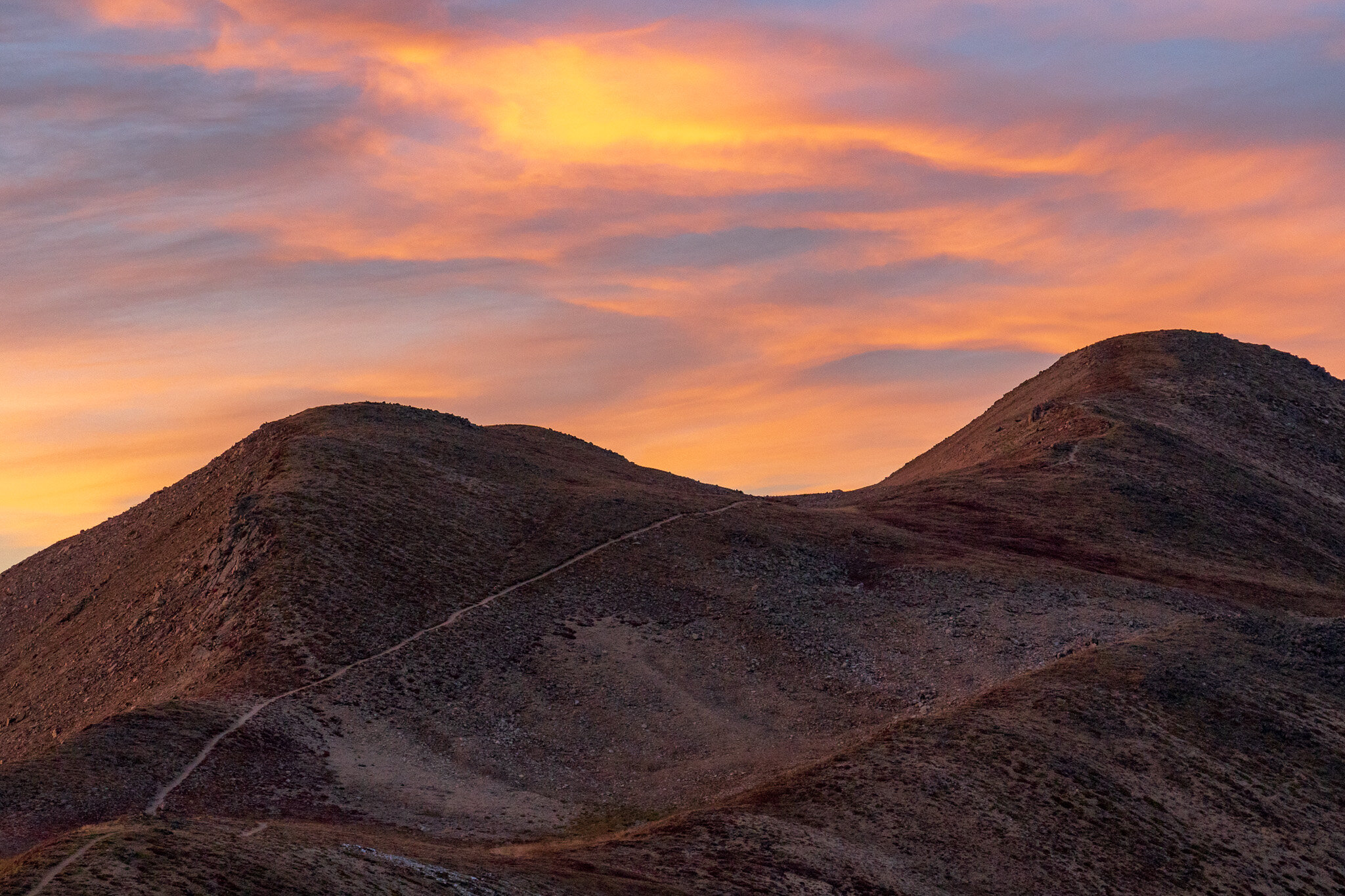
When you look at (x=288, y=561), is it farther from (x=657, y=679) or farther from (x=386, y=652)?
(x=657, y=679)

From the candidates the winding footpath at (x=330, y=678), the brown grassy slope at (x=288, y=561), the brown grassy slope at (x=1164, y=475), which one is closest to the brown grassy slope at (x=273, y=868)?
the winding footpath at (x=330, y=678)

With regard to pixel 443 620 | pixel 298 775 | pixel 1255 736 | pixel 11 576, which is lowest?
pixel 1255 736

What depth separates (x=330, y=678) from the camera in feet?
184

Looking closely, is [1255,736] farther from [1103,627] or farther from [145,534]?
[145,534]

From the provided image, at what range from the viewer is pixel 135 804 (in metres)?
42.7

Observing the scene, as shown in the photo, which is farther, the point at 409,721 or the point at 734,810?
the point at 409,721

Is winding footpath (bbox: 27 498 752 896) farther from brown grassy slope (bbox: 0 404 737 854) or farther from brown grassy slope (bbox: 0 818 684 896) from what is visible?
brown grassy slope (bbox: 0 404 737 854)

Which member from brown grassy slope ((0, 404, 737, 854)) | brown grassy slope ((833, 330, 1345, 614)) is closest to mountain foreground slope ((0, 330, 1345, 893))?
brown grassy slope ((0, 404, 737, 854))

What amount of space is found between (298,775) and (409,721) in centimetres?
735

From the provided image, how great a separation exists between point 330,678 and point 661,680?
1603 cm

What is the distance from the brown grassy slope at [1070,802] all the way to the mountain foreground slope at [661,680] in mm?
169

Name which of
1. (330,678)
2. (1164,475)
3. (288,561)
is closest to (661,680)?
(330,678)

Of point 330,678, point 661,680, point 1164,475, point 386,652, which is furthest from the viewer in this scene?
point 1164,475

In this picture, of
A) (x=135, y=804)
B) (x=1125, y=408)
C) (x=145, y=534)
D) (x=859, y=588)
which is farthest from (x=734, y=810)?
(x=1125, y=408)
